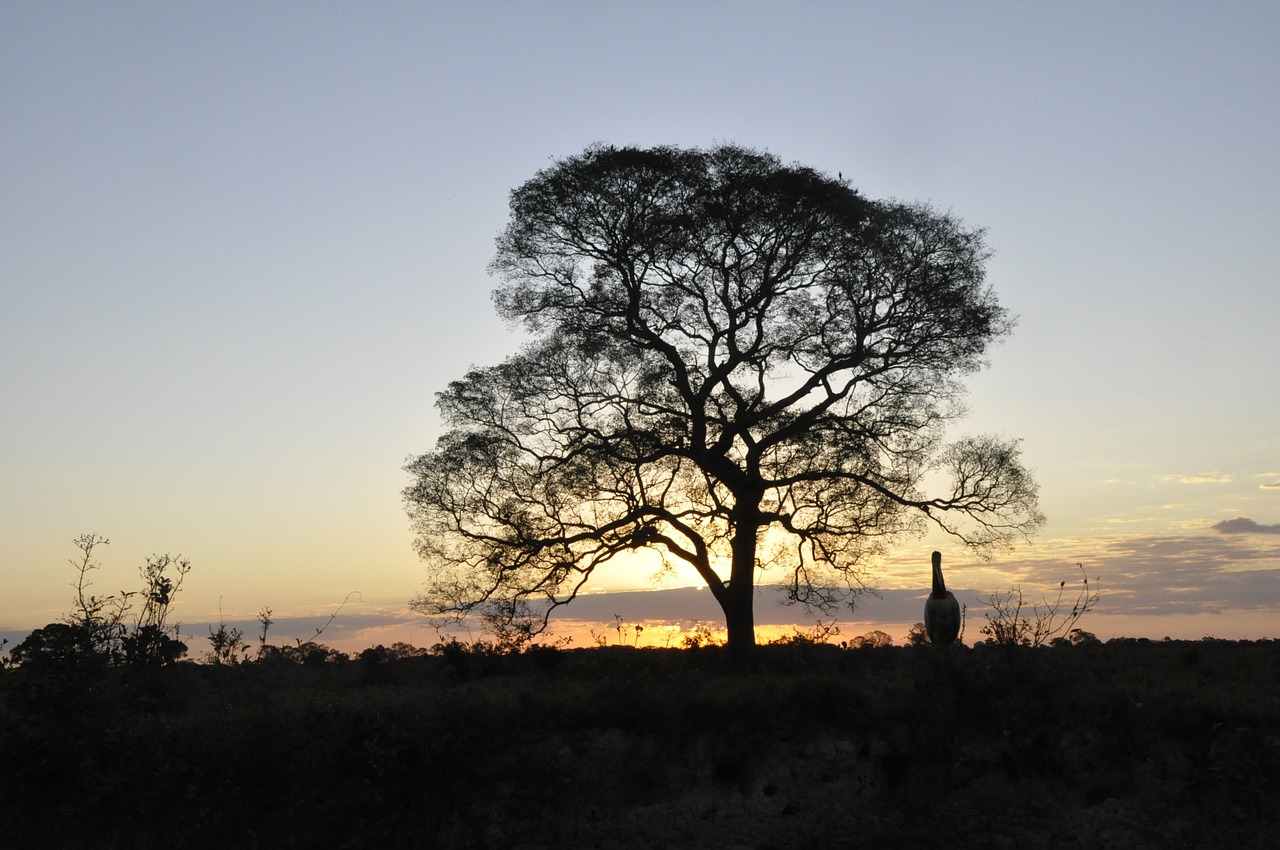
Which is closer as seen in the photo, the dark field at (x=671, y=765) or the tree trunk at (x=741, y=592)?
the dark field at (x=671, y=765)

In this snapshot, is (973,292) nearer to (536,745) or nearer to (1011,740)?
(1011,740)

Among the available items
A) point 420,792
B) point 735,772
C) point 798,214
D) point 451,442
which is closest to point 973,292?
point 798,214

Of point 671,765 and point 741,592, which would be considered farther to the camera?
point 741,592

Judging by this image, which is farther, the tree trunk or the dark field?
the tree trunk

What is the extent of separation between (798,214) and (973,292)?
4809 mm

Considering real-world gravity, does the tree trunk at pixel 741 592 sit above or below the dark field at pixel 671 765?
above

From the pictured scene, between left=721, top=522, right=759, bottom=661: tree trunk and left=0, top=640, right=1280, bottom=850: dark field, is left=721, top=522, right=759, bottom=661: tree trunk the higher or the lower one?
the higher one

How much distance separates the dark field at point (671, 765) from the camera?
53.6ft

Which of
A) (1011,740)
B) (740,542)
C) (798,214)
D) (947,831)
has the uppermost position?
(798,214)

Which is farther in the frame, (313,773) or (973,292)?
(973,292)

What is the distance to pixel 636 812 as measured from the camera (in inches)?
663

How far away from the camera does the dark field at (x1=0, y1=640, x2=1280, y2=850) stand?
53.6ft

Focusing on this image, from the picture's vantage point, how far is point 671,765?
17.5m

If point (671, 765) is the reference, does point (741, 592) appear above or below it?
above
